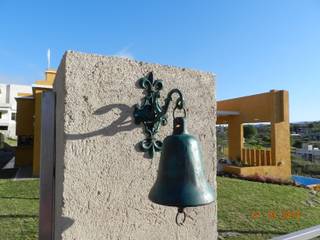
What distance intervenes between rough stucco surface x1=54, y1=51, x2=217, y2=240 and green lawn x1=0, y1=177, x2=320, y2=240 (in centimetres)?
319

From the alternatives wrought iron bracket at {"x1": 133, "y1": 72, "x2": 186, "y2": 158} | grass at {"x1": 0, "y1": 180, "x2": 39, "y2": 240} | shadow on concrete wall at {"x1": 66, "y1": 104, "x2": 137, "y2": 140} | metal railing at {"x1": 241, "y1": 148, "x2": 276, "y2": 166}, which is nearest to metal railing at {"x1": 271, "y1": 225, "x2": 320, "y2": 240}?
wrought iron bracket at {"x1": 133, "y1": 72, "x2": 186, "y2": 158}

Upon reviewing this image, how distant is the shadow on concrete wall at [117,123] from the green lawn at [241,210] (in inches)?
133

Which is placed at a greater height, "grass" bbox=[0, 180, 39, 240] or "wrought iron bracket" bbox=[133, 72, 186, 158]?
"wrought iron bracket" bbox=[133, 72, 186, 158]

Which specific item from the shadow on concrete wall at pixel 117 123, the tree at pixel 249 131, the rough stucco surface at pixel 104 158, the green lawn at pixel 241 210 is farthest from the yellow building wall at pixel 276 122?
the tree at pixel 249 131

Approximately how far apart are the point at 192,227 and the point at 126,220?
0.48 metres

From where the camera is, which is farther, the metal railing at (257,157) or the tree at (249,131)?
the tree at (249,131)

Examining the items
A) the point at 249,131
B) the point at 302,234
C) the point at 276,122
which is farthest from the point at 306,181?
the point at 249,131

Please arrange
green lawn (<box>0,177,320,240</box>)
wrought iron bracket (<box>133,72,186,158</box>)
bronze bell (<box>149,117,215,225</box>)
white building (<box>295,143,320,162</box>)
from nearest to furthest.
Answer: bronze bell (<box>149,117,215,225</box>) → wrought iron bracket (<box>133,72,186,158</box>) → green lawn (<box>0,177,320,240</box>) → white building (<box>295,143,320,162</box>)

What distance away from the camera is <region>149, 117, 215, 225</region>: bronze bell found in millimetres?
1344

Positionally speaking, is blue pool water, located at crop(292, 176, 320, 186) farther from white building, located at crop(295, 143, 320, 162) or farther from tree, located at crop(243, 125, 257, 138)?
tree, located at crop(243, 125, 257, 138)

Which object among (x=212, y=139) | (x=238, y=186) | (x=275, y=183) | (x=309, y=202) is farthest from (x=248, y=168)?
(x=212, y=139)

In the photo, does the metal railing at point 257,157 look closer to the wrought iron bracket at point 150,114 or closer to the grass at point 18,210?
the grass at point 18,210

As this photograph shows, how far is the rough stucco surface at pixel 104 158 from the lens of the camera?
1.59 metres

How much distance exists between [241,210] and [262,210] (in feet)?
1.84
